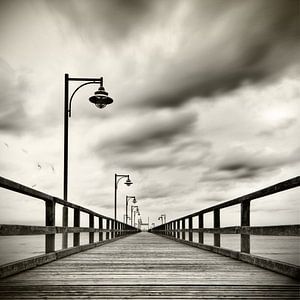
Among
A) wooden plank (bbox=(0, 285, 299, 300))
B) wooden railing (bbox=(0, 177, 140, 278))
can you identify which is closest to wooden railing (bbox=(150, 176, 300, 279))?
wooden plank (bbox=(0, 285, 299, 300))

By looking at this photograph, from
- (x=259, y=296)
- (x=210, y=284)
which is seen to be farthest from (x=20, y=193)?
(x=259, y=296)

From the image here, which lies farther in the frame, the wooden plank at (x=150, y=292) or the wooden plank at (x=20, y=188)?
the wooden plank at (x=20, y=188)

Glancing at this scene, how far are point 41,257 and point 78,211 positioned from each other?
2.68 meters

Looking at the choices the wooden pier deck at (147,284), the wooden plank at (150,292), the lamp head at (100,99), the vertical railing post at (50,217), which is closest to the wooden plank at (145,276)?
the wooden pier deck at (147,284)

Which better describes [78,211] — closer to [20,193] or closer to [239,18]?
[20,193]

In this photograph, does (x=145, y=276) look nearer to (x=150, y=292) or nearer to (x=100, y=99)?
(x=150, y=292)

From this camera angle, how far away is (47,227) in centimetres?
586

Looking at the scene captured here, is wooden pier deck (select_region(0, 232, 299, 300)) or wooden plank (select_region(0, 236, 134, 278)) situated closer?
wooden pier deck (select_region(0, 232, 299, 300))

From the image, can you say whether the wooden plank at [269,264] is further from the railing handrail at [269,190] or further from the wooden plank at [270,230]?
the railing handrail at [269,190]

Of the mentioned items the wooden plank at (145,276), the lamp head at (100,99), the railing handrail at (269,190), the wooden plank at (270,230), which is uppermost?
the lamp head at (100,99)

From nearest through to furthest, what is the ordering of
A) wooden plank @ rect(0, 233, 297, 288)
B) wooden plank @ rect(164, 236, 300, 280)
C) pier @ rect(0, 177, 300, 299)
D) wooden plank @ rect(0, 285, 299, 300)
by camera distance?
1. wooden plank @ rect(0, 285, 299, 300)
2. pier @ rect(0, 177, 300, 299)
3. wooden plank @ rect(0, 233, 297, 288)
4. wooden plank @ rect(164, 236, 300, 280)

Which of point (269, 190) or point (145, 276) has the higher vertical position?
point (269, 190)

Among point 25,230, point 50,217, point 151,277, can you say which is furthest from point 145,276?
point 50,217

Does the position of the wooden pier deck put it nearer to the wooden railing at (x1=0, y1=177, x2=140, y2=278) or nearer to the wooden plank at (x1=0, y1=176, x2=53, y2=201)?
the wooden railing at (x1=0, y1=177, x2=140, y2=278)
